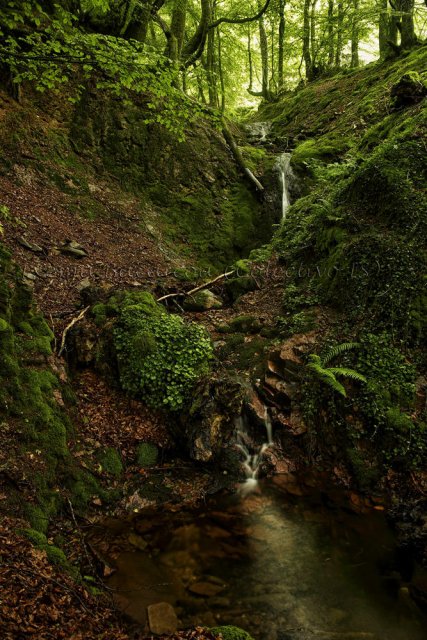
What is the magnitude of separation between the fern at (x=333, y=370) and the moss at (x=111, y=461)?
3260 mm

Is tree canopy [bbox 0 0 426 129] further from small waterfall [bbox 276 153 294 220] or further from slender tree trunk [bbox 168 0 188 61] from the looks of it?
small waterfall [bbox 276 153 294 220]

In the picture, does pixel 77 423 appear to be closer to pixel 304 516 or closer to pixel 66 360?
pixel 66 360

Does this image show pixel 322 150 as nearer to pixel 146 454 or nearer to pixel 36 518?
pixel 146 454

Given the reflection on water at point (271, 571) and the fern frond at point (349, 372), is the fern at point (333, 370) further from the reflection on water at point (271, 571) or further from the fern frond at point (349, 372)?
the reflection on water at point (271, 571)

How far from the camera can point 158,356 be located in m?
6.43

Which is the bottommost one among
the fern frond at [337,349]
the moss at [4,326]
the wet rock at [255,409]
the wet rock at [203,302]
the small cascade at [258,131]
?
the wet rock at [255,409]

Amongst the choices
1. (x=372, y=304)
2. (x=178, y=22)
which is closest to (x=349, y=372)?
(x=372, y=304)

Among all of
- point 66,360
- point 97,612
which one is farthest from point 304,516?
point 66,360

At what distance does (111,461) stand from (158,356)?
1757 mm

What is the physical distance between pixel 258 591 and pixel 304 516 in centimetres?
138

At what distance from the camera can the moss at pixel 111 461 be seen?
5484 millimetres

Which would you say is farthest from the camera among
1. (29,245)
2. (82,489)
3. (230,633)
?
(29,245)

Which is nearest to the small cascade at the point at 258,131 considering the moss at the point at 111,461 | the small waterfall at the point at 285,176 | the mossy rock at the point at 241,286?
the small waterfall at the point at 285,176

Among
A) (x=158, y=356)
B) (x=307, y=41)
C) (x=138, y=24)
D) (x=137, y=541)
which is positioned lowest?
(x=137, y=541)
